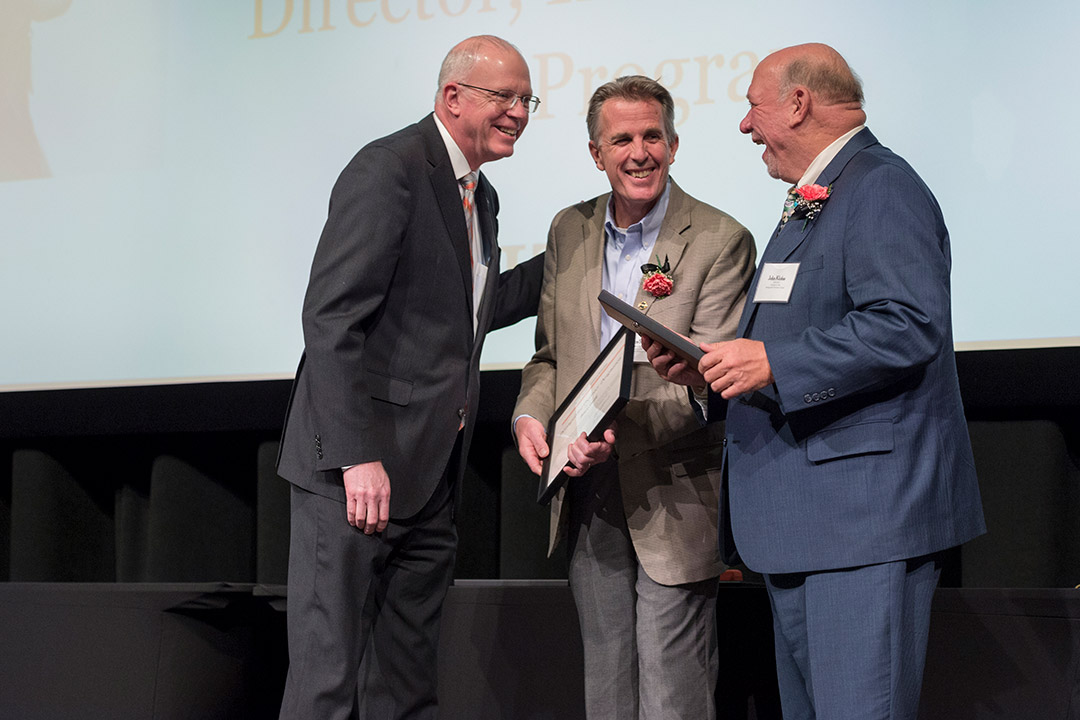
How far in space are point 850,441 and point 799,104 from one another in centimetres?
63

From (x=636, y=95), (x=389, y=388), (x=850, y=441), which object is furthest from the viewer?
(x=636, y=95)

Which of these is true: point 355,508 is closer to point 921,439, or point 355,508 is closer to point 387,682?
point 387,682

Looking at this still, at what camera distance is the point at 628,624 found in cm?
211

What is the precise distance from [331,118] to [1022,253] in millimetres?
2248

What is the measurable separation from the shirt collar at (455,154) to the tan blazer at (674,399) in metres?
0.34

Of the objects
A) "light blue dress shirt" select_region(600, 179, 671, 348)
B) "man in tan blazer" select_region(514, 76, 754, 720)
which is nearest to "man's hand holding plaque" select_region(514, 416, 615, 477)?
"man in tan blazer" select_region(514, 76, 754, 720)

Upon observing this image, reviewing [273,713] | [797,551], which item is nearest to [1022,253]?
[797,551]

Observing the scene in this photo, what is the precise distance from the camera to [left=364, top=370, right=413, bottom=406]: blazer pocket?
80.4 inches

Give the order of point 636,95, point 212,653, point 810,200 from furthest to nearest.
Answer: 1. point 212,653
2. point 636,95
3. point 810,200

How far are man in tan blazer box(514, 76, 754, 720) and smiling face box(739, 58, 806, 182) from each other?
0.95 feet

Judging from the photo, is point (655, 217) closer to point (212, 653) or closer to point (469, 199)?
point (469, 199)

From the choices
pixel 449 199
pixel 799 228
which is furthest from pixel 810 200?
pixel 449 199

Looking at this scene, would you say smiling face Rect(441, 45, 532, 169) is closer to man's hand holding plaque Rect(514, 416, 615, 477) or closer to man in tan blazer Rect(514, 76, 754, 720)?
man in tan blazer Rect(514, 76, 754, 720)

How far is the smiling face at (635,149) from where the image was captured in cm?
217
